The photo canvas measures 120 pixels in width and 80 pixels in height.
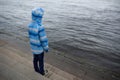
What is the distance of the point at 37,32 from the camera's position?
3.69 metres

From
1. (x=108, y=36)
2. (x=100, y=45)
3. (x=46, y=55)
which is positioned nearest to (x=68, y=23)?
(x=108, y=36)

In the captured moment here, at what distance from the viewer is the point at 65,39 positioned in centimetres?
998

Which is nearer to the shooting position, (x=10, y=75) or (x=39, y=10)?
(x=39, y=10)

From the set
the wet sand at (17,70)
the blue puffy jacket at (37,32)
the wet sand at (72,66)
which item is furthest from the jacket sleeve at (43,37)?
the wet sand at (72,66)

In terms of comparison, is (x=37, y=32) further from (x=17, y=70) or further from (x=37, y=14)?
(x=17, y=70)

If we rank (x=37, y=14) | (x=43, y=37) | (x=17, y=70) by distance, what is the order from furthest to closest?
(x=17, y=70) → (x=43, y=37) → (x=37, y=14)

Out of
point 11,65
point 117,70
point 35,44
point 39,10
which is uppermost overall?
point 39,10

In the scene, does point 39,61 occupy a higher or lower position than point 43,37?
lower

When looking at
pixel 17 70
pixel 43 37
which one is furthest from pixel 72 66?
pixel 43 37

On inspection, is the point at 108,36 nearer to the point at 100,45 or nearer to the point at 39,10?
the point at 100,45

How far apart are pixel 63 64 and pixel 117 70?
2.39m

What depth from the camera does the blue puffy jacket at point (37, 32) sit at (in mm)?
3634

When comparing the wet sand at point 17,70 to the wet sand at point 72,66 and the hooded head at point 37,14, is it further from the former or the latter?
the hooded head at point 37,14

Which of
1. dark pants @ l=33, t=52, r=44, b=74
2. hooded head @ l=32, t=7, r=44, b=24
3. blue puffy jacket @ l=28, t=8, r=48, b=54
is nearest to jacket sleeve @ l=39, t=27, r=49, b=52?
blue puffy jacket @ l=28, t=8, r=48, b=54
